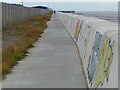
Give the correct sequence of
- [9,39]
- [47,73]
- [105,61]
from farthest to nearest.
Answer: [9,39]
[47,73]
[105,61]

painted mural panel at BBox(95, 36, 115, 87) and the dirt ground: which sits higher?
painted mural panel at BBox(95, 36, 115, 87)

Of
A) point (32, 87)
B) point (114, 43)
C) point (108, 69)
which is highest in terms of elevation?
point (114, 43)

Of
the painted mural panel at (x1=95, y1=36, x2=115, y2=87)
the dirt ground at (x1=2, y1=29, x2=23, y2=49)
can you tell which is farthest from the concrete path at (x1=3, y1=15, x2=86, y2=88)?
the dirt ground at (x1=2, y1=29, x2=23, y2=49)

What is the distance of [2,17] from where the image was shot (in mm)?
31938

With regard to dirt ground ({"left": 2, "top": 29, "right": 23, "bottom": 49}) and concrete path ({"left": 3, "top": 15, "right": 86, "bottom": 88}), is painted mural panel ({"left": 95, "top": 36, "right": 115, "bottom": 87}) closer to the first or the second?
A: concrete path ({"left": 3, "top": 15, "right": 86, "bottom": 88})

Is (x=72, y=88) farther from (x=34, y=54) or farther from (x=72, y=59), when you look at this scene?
(x=34, y=54)

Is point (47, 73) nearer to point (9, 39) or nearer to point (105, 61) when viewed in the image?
point (105, 61)

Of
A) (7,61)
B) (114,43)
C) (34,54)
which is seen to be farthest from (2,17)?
(114,43)

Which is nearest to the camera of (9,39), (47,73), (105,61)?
(105,61)

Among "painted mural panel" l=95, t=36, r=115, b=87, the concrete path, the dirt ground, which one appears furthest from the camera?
the dirt ground

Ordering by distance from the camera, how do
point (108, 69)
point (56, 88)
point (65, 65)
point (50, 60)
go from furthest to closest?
1. point (50, 60)
2. point (65, 65)
3. point (56, 88)
4. point (108, 69)

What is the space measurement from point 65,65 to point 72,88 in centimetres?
316

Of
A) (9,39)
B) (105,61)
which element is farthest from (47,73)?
(9,39)

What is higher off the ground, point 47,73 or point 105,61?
point 105,61
